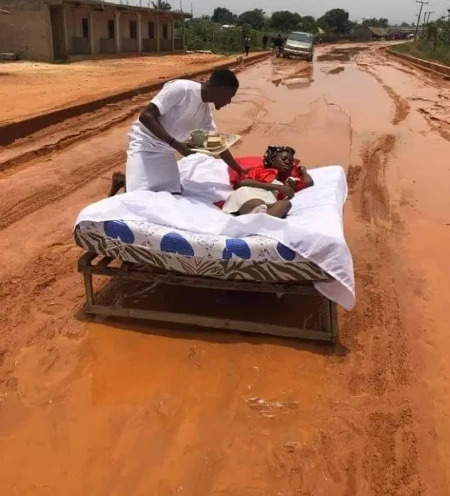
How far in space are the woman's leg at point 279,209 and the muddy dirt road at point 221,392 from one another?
90cm

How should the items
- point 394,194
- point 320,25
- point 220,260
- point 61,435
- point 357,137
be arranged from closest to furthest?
point 61,435 → point 220,260 → point 394,194 → point 357,137 → point 320,25

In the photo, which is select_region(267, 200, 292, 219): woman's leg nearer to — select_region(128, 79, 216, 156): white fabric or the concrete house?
select_region(128, 79, 216, 156): white fabric

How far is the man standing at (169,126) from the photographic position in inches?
165

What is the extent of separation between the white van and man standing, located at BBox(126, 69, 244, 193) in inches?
1257

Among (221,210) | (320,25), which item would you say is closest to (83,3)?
(221,210)

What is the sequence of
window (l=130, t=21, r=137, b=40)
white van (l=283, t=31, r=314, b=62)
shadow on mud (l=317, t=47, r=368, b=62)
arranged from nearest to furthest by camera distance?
window (l=130, t=21, r=137, b=40) → white van (l=283, t=31, r=314, b=62) → shadow on mud (l=317, t=47, r=368, b=62)

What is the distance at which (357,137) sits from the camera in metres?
10.8

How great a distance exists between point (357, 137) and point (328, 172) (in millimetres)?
5785

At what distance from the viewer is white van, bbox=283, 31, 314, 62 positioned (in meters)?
34.2

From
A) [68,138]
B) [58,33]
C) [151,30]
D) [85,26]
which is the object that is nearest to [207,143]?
[68,138]

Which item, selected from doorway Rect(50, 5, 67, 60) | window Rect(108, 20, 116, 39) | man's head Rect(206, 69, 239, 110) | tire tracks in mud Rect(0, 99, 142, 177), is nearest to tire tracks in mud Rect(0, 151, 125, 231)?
tire tracks in mud Rect(0, 99, 142, 177)

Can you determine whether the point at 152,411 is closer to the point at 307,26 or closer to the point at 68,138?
the point at 68,138

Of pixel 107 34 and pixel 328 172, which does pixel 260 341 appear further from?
pixel 107 34

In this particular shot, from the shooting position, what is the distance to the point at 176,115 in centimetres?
434
